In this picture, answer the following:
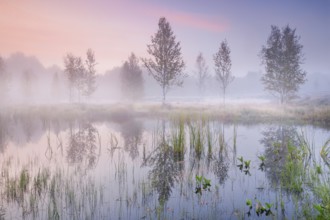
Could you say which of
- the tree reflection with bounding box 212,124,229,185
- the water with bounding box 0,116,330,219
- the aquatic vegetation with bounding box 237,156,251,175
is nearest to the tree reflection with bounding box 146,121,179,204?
the water with bounding box 0,116,330,219

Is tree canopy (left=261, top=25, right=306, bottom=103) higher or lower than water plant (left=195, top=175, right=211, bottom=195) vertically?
higher

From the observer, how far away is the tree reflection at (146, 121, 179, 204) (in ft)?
20.2

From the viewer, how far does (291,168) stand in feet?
22.4

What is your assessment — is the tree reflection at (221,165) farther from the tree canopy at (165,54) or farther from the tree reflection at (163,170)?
the tree canopy at (165,54)

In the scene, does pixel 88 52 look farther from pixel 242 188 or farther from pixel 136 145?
pixel 242 188

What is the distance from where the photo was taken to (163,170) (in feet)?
25.8

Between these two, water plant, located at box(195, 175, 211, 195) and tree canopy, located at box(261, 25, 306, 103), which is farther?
tree canopy, located at box(261, 25, 306, 103)

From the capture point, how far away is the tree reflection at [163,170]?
242 inches

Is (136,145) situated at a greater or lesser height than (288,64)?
lesser

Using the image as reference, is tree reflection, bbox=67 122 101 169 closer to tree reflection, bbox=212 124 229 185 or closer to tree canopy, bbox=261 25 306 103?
tree reflection, bbox=212 124 229 185

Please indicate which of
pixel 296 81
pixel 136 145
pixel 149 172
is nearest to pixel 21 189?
pixel 149 172

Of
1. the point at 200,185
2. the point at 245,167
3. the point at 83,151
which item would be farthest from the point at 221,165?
the point at 83,151

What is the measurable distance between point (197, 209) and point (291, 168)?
3.42 metres

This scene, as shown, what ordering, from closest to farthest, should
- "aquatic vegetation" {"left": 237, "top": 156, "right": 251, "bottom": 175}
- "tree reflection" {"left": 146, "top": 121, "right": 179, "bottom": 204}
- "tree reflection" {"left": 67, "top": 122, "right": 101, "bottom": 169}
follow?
"tree reflection" {"left": 146, "top": 121, "right": 179, "bottom": 204} < "aquatic vegetation" {"left": 237, "top": 156, "right": 251, "bottom": 175} < "tree reflection" {"left": 67, "top": 122, "right": 101, "bottom": 169}
